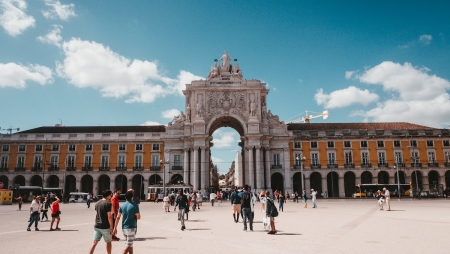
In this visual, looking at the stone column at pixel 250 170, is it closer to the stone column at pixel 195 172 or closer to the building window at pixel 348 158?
the stone column at pixel 195 172

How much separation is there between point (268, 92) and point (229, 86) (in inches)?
330

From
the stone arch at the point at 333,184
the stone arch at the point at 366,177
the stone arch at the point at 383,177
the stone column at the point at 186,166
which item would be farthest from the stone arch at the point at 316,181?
the stone column at the point at 186,166

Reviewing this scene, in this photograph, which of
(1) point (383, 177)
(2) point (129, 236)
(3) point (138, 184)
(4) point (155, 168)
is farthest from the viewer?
(1) point (383, 177)

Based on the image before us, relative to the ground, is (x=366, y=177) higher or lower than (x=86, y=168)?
lower

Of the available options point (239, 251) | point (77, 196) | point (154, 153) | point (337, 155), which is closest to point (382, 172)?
point (337, 155)

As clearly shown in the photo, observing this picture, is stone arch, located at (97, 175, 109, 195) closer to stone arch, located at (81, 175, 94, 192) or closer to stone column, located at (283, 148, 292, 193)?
stone arch, located at (81, 175, 94, 192)

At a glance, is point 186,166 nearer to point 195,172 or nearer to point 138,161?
point 195,172

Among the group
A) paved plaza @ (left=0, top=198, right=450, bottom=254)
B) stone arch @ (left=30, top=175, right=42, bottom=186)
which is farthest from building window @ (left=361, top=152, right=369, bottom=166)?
stone arch @ (left=30, top=175, right=42, bottom=186)

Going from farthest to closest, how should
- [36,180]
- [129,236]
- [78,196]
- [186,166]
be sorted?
[36,180]
[186,166]
[78,196]
[129,236]

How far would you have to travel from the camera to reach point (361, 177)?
6850 centimetres

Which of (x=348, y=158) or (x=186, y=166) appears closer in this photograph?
(x=186, y=166)

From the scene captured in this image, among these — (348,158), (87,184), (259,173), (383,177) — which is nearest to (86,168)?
(87,184)

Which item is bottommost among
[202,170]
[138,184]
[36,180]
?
[138,184]

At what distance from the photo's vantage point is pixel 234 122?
6981 cm
